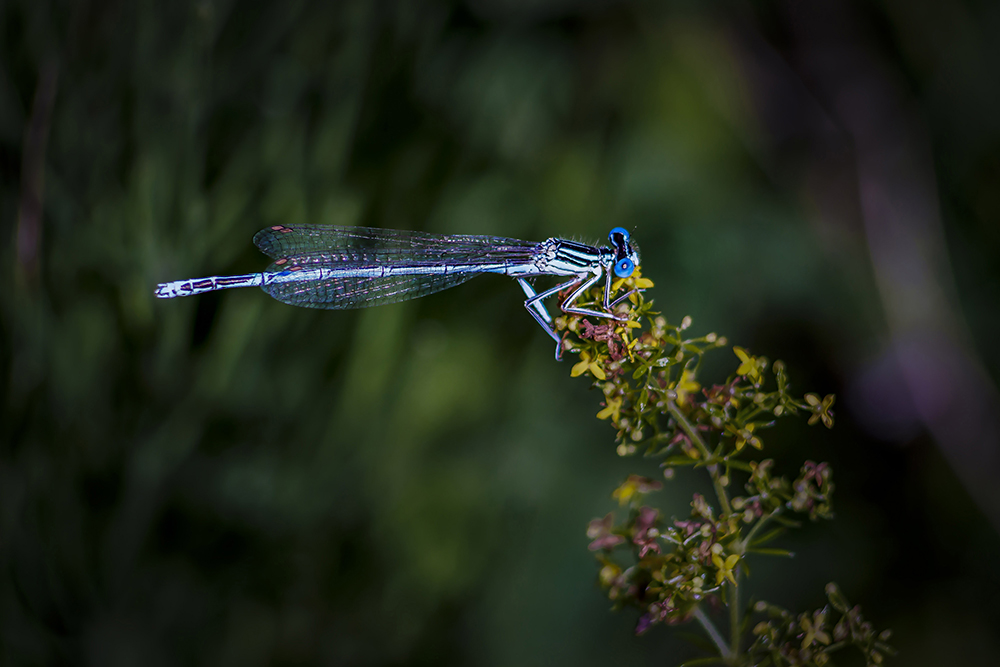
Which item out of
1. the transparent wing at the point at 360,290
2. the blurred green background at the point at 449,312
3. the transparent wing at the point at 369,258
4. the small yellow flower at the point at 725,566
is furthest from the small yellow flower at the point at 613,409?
the blurred green background at the point at 449,312

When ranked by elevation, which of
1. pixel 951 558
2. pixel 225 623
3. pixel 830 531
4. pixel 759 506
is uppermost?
pixel 225 623

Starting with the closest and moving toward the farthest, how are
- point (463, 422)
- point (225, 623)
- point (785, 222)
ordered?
point (225, 623)
point (463, 422)
point (785, 222)

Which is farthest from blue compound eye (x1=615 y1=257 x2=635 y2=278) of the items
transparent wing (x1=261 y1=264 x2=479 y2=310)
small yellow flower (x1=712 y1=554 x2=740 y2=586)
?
small yellow flower (x1=712 y1=554 x2=740 y2=586)

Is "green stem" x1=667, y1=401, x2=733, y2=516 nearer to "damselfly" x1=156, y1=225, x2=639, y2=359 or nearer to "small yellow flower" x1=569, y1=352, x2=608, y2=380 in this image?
"small yellow flower" x1=569, y1=352, x2=608, y2=380

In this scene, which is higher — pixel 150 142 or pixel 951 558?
pixel 150 142

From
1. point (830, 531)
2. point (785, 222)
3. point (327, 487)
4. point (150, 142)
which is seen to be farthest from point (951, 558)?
point (150, 142)

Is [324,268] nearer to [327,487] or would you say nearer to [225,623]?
[327,487]

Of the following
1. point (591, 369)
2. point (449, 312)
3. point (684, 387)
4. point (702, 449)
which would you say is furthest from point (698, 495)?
point (449, 312)
